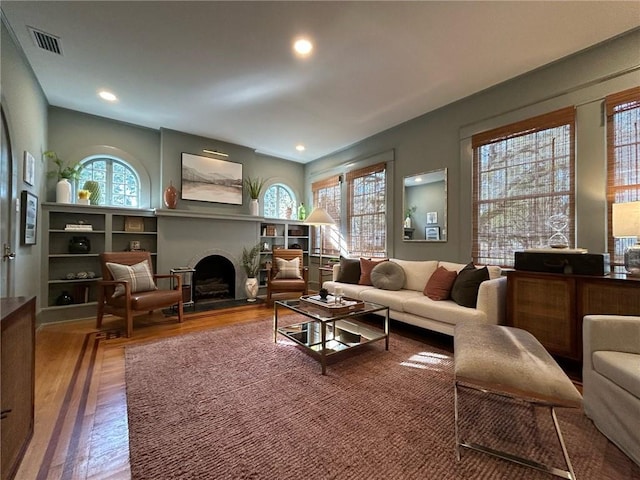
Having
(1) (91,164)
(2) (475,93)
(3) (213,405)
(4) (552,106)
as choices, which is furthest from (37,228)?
(4) (552,106)

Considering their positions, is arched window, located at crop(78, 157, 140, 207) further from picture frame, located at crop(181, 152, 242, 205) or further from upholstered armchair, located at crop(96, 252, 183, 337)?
upholstered armchair, located at crop(96, 252, 183, 337)

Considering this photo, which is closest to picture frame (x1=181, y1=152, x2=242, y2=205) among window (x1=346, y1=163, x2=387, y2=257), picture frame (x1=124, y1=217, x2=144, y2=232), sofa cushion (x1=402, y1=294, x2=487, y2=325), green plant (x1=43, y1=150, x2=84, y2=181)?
picture frame (x1=124, y1=217, x2=144, y2=232)

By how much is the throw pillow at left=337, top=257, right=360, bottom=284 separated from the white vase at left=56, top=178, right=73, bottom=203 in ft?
12.8

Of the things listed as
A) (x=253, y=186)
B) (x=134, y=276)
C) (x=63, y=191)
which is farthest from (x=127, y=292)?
(x=253, y=186)

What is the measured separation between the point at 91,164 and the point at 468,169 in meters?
5.41

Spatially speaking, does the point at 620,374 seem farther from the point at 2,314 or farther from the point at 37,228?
the point at 37,228

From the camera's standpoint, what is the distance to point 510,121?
297 centimetres

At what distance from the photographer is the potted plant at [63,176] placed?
3553mm

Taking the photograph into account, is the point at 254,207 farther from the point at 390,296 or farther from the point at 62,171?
the point at 390,296

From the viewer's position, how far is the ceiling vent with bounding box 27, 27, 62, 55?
7.64 feet

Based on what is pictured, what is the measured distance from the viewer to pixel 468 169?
132 inches

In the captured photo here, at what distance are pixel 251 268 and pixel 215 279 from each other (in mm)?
714

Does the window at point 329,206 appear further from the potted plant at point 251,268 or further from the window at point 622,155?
the window at point 622,155

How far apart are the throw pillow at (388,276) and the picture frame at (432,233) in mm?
649
